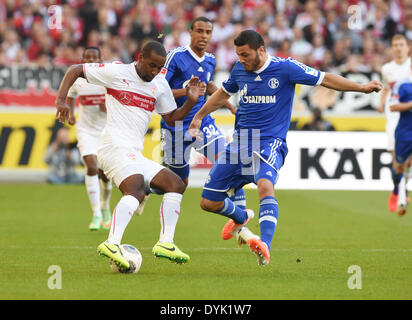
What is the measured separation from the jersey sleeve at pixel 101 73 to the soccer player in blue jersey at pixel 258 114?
1.09m

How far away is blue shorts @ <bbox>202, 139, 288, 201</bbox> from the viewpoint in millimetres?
8336

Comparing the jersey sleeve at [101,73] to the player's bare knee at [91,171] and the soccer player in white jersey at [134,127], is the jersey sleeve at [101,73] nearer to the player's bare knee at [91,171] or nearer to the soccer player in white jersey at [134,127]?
the soccer player in white jersey at [134,127]

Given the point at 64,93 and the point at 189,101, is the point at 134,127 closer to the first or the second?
the point at 189,101

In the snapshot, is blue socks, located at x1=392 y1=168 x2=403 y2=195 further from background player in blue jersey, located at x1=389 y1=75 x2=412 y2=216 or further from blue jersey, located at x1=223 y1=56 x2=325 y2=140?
blue jersey, located at x1=223 y1=56 x2=325 y2=140

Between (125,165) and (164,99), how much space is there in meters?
0.88

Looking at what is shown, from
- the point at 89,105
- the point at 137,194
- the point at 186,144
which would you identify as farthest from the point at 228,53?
the point at 137,194

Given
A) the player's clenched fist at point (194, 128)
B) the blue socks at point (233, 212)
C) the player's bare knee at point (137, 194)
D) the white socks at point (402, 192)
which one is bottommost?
the white socks at point (402, 192)

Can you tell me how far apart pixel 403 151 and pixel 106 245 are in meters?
8.01

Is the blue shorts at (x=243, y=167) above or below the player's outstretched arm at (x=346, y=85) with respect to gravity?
below

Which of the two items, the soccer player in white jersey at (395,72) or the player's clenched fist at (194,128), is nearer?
the player's clenched fist at (194,128)

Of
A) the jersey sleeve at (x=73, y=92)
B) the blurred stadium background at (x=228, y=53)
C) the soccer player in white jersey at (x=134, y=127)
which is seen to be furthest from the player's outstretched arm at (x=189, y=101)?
the blurred stadium background at (x=228, y=53)

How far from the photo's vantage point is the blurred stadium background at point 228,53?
683 inches

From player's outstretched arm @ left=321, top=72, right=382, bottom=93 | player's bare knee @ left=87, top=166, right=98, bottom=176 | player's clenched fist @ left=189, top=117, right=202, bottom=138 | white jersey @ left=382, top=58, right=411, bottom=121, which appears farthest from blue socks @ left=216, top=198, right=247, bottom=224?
white jersey @ left=382, top=58, right=411, bottom=121

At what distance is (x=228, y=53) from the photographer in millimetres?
20484
